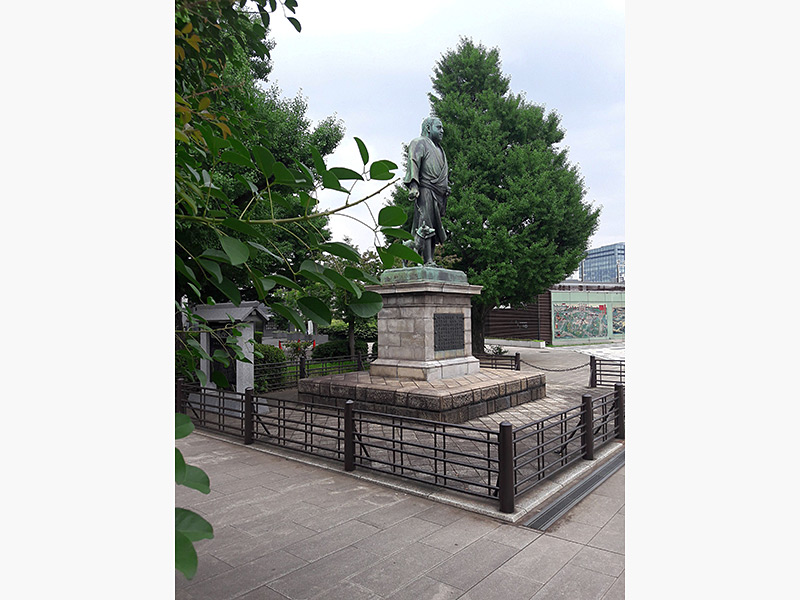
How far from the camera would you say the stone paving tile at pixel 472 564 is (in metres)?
3.71

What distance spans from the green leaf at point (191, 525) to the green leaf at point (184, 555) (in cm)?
1

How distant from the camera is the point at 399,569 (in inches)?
152

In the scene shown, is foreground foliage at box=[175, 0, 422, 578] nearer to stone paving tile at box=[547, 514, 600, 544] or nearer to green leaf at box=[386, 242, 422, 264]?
green leaf at box=[386, 242, 422, 264]

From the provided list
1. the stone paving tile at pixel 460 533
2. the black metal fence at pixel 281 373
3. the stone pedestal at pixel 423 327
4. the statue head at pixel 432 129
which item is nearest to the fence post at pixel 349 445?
the stone paving tile at pixel 460 533

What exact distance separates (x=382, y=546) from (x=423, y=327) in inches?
228

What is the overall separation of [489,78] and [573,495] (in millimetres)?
19950

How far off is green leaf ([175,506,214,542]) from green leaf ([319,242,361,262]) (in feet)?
2.07

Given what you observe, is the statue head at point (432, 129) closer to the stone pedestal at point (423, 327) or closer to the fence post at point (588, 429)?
the stone pedestal at point (423, 327)

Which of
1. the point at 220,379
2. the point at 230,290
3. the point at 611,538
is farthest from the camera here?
the point at 611,538

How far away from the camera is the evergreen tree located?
760 inches

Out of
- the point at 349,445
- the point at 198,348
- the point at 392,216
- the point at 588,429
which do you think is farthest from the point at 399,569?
the point at 588,429

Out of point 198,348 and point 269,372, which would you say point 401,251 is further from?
point 269,372

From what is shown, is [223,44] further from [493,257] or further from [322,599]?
[493,257]

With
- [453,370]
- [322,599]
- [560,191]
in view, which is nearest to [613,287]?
[560,191]
